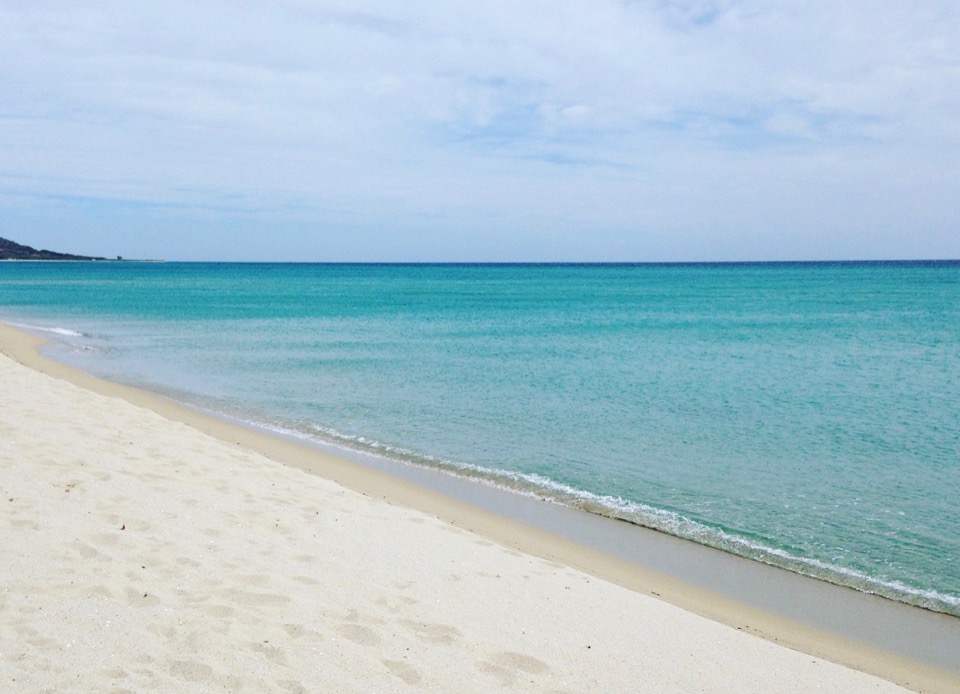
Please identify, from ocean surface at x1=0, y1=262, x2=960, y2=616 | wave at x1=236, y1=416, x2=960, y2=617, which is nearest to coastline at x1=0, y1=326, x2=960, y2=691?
wave at x1=236, y1=416, x2=960, y2=617

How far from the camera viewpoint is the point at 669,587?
7.45 metres

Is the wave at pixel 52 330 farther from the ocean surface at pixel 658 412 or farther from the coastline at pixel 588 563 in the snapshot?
the coastline at pixel 588 563

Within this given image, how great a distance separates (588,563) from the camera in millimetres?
7891

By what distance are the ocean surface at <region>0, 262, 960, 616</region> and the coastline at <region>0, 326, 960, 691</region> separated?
1.19 metres

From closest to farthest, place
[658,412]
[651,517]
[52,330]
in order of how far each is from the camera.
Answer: [651,517] < [658,412] < [52,330]

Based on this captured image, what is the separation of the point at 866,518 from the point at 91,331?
30.8m

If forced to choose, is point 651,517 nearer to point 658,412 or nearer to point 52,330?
point 658,412

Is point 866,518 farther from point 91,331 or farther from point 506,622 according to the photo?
point 91,331

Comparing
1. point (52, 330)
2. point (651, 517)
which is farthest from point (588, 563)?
point (52, 330)

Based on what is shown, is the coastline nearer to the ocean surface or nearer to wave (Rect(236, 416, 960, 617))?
wave (Rect(236, 416, 960, 617))

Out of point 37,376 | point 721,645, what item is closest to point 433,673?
point 721,645

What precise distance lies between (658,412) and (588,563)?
8081 millimetres

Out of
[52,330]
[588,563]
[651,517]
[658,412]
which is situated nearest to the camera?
[588,563]

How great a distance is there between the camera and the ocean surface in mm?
9266
